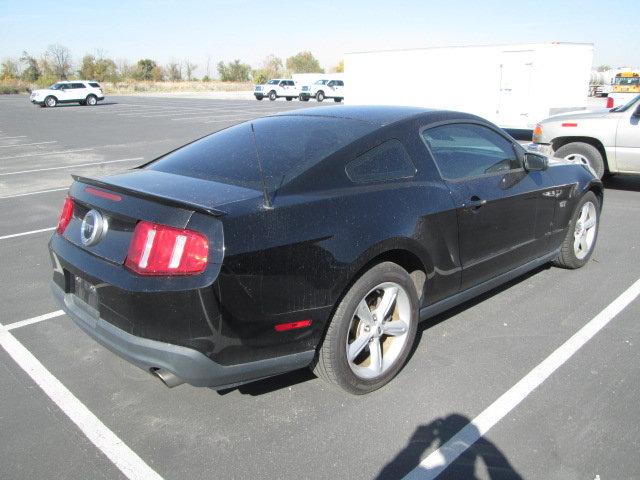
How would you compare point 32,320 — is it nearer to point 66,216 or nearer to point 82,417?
point 66,216

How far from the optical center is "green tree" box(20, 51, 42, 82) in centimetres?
8125

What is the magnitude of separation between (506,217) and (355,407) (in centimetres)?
184

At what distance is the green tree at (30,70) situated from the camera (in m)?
81.2

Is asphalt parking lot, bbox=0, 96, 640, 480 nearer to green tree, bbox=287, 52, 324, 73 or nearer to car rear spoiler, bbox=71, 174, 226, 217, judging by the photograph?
car rear spoiler, bbox=71, 174, 226, 217

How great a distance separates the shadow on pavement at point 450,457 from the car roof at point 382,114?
5.91 ft

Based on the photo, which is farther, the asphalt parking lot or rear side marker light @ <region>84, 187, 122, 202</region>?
rear side marker light @ <region>84, 187, 122, 202</region>

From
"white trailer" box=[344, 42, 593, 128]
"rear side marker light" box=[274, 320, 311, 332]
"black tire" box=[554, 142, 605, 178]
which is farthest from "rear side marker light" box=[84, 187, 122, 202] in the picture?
"white trailer" box=[344, 42, 593, 128]

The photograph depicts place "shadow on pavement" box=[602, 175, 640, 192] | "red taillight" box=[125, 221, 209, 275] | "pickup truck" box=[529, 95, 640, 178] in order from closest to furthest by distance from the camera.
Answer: "red taillight" box=[125, 221, 209, 275] → "pickup truck" box=[529, 95, 640, 178] → "shadow on pavement" box=[602, 175, 640, 192]

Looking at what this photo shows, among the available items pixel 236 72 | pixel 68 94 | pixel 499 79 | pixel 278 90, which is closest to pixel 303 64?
pixel 236 72

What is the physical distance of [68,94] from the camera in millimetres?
40406

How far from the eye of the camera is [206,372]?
261 centimetres

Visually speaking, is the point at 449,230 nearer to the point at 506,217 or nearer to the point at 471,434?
the point at 506,217

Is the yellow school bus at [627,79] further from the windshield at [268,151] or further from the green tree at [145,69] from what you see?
the green tree at [145,69]

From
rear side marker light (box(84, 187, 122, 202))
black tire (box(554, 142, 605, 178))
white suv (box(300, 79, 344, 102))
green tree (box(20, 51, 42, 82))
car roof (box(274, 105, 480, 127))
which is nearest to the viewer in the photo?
rear side marker light (box(84, 187, 122, 202))
